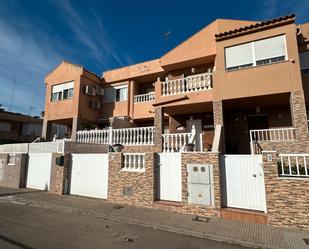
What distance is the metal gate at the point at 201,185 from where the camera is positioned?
782 centimetres

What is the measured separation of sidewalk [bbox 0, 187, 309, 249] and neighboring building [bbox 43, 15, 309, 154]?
16.4ft

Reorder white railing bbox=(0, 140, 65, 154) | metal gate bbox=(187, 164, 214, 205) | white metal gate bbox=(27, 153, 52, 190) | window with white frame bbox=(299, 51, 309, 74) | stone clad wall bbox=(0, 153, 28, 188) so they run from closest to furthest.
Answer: metal gate bbox=(187, 164, 214, 205)
window with white frame bbox=(299, 51, 309, 74)
white railing bbox=(0, 140, 65, 154)
white metal gate bbox=(27, 153, 52, 190)
stone clad wall bbox=(0, 153, 28, 188)

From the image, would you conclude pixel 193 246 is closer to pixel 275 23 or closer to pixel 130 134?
pixel 130 134

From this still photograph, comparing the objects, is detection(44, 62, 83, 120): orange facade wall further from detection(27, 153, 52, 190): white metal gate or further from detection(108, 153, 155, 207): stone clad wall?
detection(108, 153, 155, 207): stone clad wall

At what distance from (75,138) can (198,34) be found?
1140 cm

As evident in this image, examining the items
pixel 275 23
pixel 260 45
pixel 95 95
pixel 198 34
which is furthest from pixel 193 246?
pixel 95 95

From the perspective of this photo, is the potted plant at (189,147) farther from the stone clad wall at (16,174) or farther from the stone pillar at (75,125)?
the stone clad wall at (16,174)

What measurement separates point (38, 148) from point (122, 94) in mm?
8043

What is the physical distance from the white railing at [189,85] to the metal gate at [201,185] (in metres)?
5.21

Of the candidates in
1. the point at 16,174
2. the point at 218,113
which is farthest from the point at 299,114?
the point at 16,174

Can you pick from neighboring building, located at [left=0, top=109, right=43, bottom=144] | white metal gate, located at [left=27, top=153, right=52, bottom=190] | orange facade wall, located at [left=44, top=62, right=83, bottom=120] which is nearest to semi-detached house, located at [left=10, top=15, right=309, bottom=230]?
orange facade wall, located at [left=44, top=62, right=83, bottom=120]

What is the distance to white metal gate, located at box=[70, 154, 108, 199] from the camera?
34.7ft

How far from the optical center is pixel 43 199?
10562 millimetres

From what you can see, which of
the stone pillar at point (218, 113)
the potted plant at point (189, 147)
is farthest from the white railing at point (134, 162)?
the stone pillar at point (218, 113)
